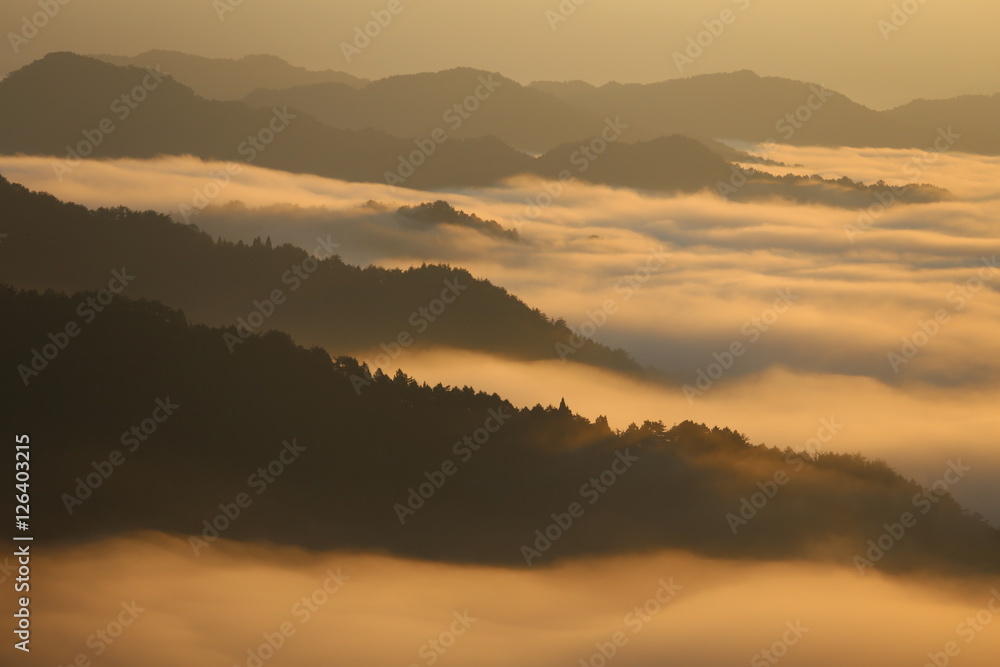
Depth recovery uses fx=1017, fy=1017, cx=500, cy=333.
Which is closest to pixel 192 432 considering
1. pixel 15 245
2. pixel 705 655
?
pixel 705 655

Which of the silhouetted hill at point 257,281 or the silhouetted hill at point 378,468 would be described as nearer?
the silhouetted hill at point 378,468

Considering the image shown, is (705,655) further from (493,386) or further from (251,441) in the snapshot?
(493,386)

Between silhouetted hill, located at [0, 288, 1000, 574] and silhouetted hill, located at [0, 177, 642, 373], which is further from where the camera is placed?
silhouetted hill, located at [0, 177, 642, 373]

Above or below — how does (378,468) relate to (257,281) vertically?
below

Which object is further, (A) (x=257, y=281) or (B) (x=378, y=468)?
(A) (x=257, y=281)
